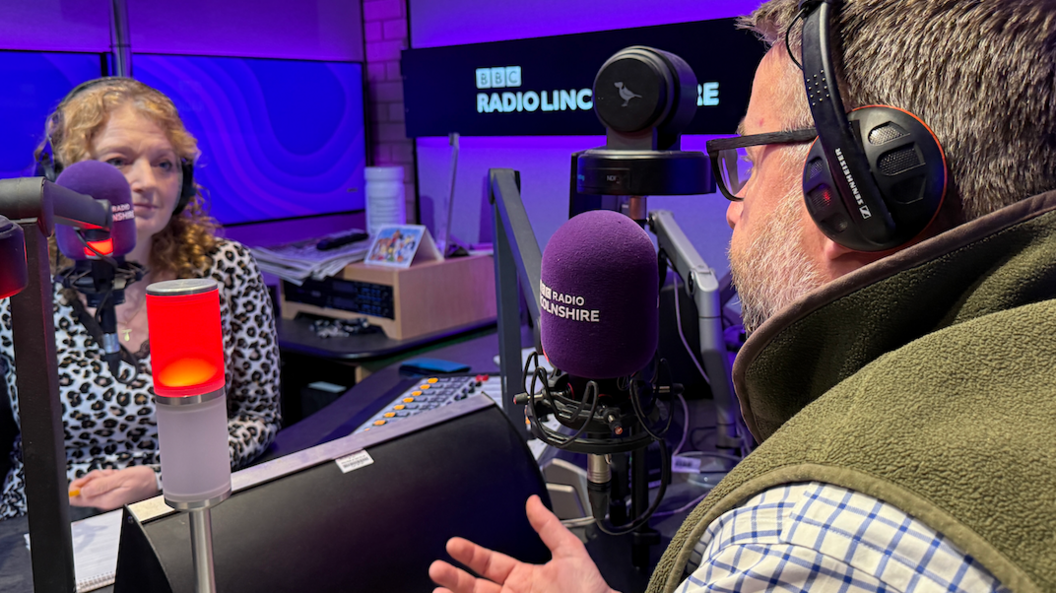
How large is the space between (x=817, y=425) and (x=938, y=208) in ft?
0.66

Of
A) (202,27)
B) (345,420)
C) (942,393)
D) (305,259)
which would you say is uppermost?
(202,27)

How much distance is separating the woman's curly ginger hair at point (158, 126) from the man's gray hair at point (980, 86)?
4.86ft

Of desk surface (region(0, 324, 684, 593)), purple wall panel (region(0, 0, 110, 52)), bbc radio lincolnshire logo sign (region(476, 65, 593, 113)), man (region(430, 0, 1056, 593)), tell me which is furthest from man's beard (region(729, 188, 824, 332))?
purple wall panel (region(0, 0, 110, 52))

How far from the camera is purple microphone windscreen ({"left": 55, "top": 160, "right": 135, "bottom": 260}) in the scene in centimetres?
90

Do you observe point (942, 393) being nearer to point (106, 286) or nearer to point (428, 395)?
point (106, 286)

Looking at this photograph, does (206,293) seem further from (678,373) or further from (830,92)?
(678,373)

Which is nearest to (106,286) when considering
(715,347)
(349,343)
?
(715,347)

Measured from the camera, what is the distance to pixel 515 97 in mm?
2879

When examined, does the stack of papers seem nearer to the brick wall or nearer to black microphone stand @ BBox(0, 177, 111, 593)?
the brick wall

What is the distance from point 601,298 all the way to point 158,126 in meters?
1.35

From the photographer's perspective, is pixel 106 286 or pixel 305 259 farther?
pixel 305 259

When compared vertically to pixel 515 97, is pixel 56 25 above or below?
above

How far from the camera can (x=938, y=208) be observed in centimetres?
57

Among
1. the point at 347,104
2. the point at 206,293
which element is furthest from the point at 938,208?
the point at 347,104
